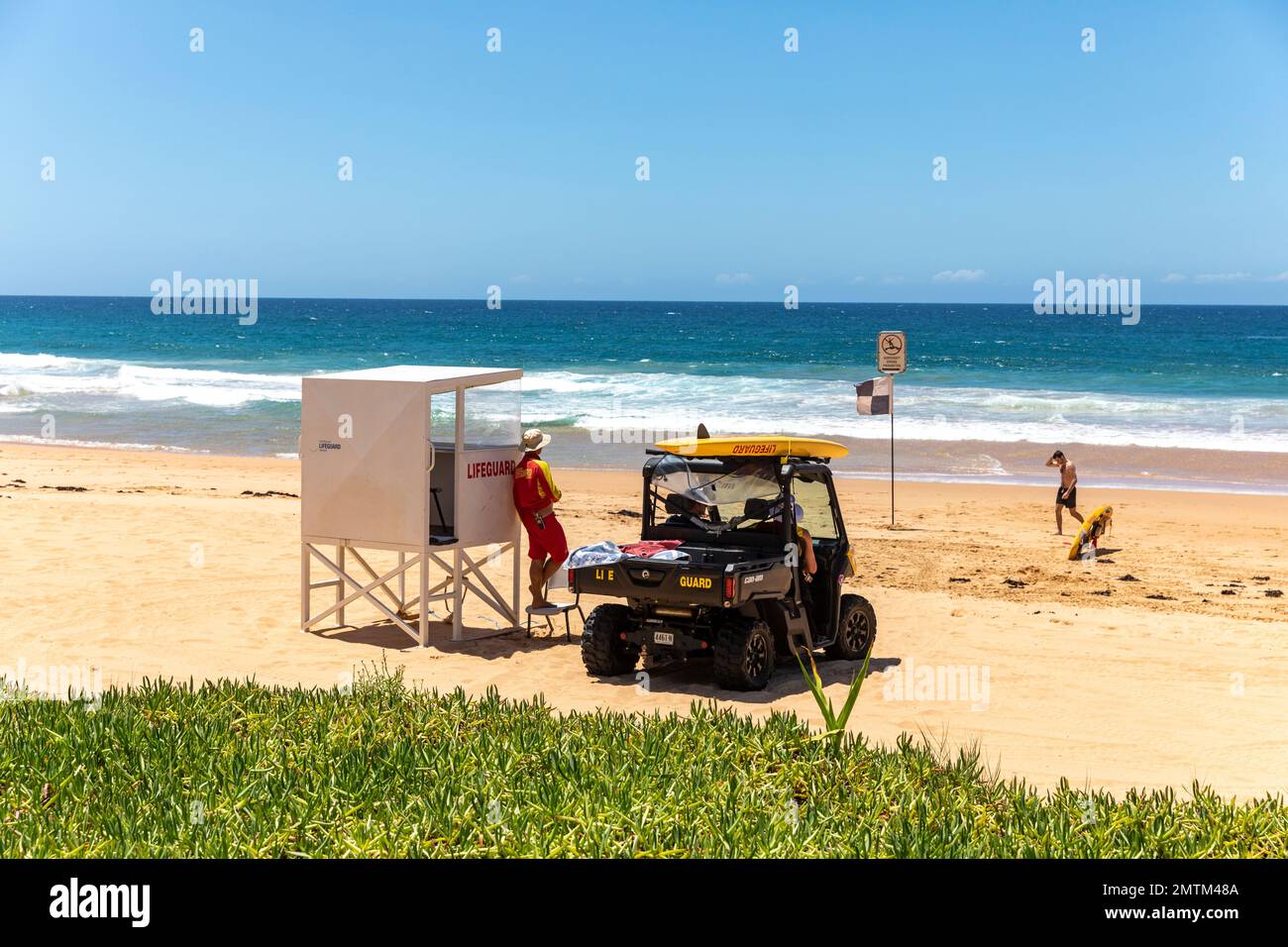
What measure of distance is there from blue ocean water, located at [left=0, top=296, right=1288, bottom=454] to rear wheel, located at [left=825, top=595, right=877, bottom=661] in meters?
19.5

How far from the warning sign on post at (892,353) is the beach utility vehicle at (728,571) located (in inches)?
317

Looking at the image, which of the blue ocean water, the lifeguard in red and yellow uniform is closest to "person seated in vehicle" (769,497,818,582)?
the lifeguard in red and yellow uniform

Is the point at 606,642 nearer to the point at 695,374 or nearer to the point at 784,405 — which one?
the point at 784,405

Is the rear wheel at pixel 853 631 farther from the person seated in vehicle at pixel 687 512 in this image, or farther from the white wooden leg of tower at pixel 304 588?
the white wooden leg of tower at pixel 304 588

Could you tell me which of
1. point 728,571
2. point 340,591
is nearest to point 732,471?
point 728,571

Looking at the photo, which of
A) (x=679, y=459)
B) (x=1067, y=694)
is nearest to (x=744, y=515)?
(x=679, y=459)

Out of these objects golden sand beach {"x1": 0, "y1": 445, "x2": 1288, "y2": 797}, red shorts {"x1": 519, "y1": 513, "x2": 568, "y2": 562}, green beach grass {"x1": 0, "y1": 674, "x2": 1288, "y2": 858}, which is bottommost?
golden sand beach {"x1": 0, "y1": 445, "x2": 1288, "y2": 797}

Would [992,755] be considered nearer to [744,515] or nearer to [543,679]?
[744,515]

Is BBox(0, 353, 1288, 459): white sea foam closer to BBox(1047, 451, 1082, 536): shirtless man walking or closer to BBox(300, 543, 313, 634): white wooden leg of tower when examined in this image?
BBox(1047, 451, 1082, 536): shirtless man walking

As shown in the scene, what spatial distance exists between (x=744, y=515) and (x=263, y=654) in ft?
13.2

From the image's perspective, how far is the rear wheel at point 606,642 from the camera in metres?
9.84

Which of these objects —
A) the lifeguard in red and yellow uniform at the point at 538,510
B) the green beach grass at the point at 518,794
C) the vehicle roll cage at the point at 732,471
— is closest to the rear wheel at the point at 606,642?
the vehicle roll cage at the point at 732,471

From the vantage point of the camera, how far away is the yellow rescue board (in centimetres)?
1553

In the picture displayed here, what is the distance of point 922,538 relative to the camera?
1683 centimetres
